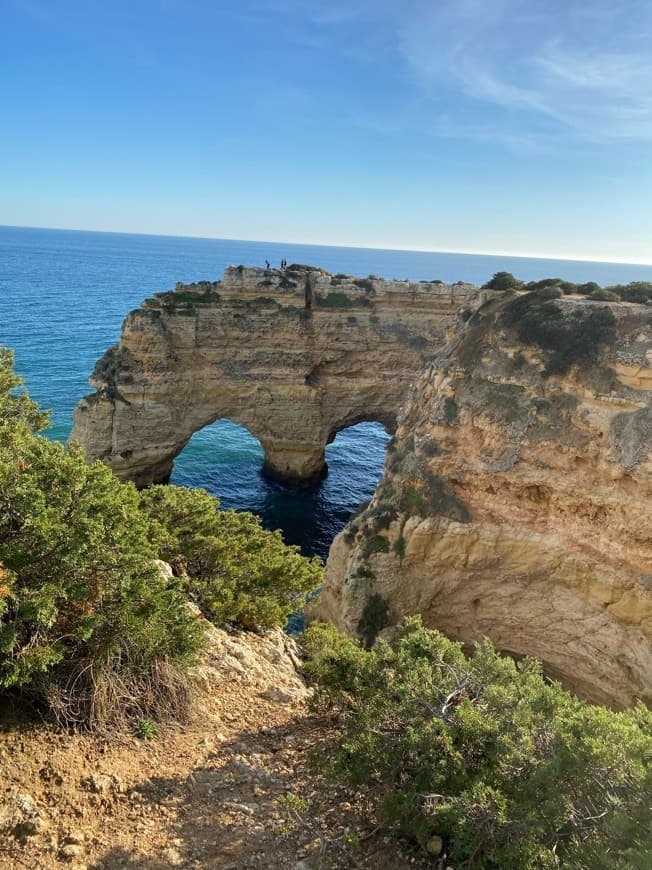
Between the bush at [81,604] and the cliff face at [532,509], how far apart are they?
1390 cm

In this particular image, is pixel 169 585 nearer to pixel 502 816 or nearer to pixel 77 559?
pixel 77 559

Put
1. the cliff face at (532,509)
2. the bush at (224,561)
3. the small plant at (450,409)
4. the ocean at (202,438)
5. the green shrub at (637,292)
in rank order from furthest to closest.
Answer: the ocean at (202,438) < the green shrub at (637,292) < the small plant at (450,409) < the cliff face at (532,509) < the bush at (224,561)

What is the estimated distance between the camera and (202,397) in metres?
43.2

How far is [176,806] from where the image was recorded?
8.66 m

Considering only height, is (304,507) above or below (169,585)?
below

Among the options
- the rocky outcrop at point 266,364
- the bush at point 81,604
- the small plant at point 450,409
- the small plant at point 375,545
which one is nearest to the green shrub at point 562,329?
the small plant at point 450,409

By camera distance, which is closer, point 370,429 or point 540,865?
point 540,865

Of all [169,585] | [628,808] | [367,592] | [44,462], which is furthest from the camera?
[367,592]

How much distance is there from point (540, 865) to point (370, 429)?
59.5 meters

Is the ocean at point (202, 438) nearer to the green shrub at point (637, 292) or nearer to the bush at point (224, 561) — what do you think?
the bush at point (224, 561)

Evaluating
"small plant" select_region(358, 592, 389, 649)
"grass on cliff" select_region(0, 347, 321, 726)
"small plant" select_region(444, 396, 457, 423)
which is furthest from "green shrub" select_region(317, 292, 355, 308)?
"grass on cliff" select_region(0, 347, 321, 726)

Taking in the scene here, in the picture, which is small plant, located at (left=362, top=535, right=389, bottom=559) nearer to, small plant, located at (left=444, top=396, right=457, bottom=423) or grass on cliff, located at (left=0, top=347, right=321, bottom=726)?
small plant, located at (left=444, top=396, right=457, bottom=423)

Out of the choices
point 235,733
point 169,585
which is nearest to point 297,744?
point 235,733

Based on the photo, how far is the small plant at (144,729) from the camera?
980 cm
